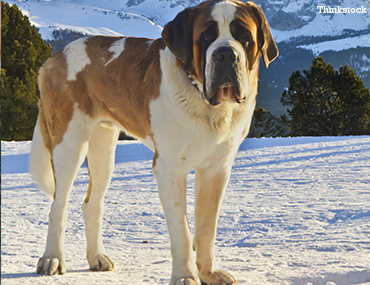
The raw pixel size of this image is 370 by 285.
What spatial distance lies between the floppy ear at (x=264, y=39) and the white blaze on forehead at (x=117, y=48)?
0.98 metres

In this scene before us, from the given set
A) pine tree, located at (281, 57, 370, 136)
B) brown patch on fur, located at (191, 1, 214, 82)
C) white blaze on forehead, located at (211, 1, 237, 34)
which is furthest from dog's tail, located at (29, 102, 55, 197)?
pine tree, located at (281, 57, 370, 136)

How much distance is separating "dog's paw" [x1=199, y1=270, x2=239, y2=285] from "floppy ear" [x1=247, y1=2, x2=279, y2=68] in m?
1.23

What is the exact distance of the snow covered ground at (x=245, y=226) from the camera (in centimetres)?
273

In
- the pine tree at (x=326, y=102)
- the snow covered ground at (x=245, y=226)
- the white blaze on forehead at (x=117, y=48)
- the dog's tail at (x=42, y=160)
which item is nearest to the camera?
the snow covered ground at (x=245, y=226)

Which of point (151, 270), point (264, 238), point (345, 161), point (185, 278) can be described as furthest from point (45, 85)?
point (345, 161)

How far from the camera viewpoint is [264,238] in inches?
143

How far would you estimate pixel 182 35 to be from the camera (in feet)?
7.50

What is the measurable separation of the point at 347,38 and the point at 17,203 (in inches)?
5562

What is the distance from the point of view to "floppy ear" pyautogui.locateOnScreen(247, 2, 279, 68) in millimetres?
2357

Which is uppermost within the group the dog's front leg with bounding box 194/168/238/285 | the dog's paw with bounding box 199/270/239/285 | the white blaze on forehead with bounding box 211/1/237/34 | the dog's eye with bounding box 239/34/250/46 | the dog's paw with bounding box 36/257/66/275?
the white blaze on forehead with bounding box 211/1/237/34

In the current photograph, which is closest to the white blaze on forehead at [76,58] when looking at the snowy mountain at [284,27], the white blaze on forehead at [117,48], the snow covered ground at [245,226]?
the white blaze on forehead at [117,48]

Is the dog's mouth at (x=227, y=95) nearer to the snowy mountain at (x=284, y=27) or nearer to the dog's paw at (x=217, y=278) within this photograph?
the dog's paw at (x=217, y=278)

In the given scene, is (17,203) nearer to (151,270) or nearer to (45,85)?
(45,85)

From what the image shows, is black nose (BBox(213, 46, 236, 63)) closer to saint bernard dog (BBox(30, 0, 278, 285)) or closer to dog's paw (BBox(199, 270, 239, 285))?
saint bernard dog (BBox(30, 0, 278, 285))
